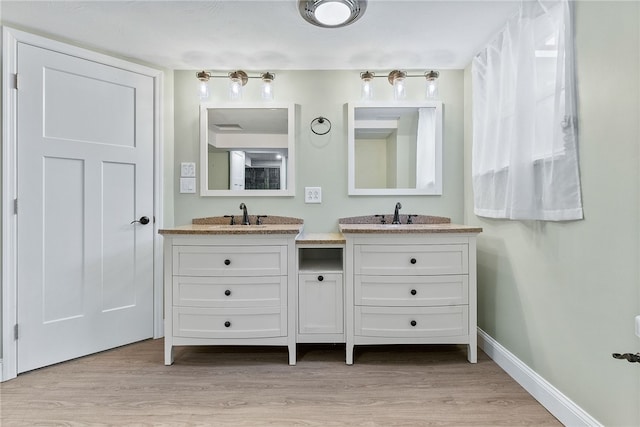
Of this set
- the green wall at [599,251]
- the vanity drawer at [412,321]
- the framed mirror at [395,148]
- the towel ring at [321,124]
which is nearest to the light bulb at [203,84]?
the towel ring at [321,124]

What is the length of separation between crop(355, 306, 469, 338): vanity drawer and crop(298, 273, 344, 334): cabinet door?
0.43 feet

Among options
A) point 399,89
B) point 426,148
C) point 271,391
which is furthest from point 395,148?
point 271,391

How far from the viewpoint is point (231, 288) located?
1833 mm

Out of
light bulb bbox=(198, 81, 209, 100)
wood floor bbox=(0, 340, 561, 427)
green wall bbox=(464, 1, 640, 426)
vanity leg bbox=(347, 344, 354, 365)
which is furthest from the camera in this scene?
light bulb bbox=(198, 81, 209, 100)

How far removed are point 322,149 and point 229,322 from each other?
4.48 feet

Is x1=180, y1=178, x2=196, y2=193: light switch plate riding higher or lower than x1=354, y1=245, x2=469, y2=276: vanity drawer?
higher

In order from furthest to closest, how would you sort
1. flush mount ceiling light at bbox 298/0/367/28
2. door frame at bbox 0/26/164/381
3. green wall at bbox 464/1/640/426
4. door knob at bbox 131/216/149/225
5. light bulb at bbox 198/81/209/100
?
light bulb at bbox 198/81/209/100 < door knob at bbox 131/216/149/225 < door frame at bbox 0/26/164/381 < flush mount ceiling light at bbox 298/0/367/28 < green wall at bbox 464/1/640/426

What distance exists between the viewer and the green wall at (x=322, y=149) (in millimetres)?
2379

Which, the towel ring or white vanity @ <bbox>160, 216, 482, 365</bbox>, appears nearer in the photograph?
white vanity @ <bbox>160, 216, 482, 365</bbox>

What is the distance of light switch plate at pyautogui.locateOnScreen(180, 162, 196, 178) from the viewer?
2.39m

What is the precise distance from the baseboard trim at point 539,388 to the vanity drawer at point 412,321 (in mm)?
263

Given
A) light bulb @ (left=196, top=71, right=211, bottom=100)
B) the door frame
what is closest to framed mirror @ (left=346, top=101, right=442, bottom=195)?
light bulb @ (left=196, top=71, right=211, bottom=100)

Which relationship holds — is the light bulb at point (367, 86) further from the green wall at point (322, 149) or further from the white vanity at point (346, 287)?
the white vanity at point (346, 287)

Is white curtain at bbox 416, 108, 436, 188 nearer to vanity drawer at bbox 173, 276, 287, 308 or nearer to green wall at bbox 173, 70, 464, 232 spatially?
green wall at bbox 173, 70, 464, 232
